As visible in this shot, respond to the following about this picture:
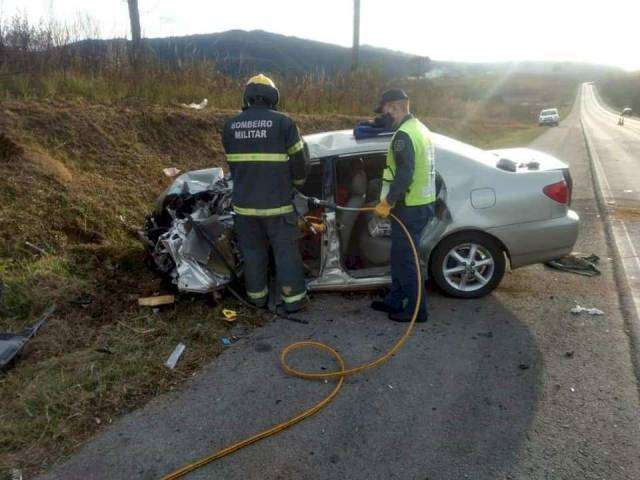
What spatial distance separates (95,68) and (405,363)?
8282 mm

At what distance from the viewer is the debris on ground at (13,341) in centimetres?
359

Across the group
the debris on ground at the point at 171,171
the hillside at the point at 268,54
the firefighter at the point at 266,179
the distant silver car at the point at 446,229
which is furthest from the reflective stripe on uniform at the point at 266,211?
the hillside at the point at 268,54

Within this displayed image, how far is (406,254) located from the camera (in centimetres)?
414

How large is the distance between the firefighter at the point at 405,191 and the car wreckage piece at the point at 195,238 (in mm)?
1418

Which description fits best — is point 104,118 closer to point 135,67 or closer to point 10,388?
point 135,67

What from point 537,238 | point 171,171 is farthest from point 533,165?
point 171,171

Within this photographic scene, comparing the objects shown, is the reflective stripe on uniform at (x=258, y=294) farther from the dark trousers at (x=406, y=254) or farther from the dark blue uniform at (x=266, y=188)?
the dark trousers at (x=406, y=254)

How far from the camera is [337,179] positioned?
4609 mm

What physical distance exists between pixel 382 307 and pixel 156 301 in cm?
196

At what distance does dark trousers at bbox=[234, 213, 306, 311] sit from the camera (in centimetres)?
421

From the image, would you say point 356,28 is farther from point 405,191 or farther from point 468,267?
point 405,191

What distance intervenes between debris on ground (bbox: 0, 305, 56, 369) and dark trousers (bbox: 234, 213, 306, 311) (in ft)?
5.49

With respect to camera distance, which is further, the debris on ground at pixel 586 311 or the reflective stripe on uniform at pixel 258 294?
the reflective stripe on uniform at pixel 258 294

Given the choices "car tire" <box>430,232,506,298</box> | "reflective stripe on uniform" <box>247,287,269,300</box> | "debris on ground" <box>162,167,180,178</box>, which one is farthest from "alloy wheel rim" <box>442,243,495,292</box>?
"debris on ground" <box>162,167,180,178</box>
